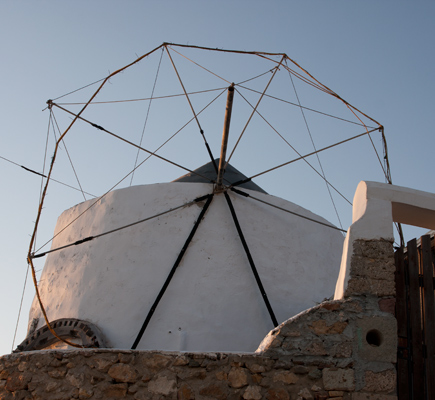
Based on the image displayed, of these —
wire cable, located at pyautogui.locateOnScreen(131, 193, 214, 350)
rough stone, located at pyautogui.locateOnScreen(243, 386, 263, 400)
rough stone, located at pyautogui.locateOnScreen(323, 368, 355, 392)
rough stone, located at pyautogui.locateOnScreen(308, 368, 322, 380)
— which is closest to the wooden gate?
rough stone, located at pyautogui.locateOnScreen(323, 368, 355, 392)

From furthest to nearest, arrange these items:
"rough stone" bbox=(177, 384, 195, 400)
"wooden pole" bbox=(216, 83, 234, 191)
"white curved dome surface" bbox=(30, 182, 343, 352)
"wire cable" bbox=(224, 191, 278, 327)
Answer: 1. "wooden pole" bbox=(216, 83, 234, 191)
2. "wire cable" bbox=(224, 191, 278, 327)
3. "white curved dome surface" bbox=(30, 182, 343, 352)
4. "rough stone" bbox=(177, 384, 195, 400)

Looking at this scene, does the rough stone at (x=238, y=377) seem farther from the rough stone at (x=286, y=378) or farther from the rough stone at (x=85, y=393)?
the rough stone at (x=85, y=393)

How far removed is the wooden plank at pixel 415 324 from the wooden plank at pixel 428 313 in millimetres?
42

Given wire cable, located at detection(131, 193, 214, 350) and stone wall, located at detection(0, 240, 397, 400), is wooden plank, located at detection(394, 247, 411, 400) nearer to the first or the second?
stone wall, located at detection(0, 240, 397, 400)

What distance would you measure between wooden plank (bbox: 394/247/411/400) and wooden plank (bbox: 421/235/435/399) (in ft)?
0.46

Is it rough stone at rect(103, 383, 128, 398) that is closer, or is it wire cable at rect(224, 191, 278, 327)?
rough stone at rect(103, 383, 128, 398)

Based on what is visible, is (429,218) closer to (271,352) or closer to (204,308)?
(271,352)

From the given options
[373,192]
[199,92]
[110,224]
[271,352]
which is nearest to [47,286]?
[110,224]

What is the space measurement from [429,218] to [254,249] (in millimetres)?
2262

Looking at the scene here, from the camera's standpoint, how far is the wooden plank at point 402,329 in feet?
13.1

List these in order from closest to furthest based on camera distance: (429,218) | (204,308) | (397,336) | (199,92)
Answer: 1. (397,336)
2. (429,218)
3. (204,308)
4. (199,92)

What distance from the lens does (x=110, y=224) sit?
647 centimetres

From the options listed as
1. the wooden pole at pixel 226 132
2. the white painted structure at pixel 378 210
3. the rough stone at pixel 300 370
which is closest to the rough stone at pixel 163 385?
the rough stone at pixel 300 370

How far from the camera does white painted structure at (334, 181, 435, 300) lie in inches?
163
